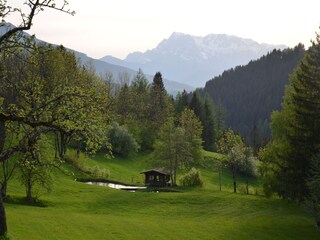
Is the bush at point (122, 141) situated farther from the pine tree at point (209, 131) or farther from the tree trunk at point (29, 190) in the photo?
the tree trunk at point (29, 190)

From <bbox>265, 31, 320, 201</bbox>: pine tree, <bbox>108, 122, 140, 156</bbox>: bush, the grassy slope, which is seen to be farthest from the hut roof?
<bbox>265, 31, 320, 201</bbox>: pine tree

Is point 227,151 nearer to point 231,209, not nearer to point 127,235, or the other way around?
point 231,209

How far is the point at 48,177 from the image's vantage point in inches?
1858

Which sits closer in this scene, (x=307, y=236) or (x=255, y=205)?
(x=307, y=236)

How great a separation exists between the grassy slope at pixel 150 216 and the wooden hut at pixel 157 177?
35.2ft

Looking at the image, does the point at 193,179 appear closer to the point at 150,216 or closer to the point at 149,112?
the point at 150,216

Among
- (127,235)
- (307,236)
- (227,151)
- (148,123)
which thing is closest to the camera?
(127,235)

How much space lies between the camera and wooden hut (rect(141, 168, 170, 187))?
74062mm

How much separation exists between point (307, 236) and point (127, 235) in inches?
701

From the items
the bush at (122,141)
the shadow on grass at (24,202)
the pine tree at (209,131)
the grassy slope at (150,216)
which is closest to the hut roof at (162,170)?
the grassy slope at (150,216)

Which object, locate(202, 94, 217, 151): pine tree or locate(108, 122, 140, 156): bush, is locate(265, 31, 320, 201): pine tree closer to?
locate(108, 122, 140, 156): bush

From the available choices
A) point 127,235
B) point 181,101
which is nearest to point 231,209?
point 127,235

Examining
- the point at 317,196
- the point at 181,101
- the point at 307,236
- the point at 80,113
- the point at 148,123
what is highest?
the point at 181,101

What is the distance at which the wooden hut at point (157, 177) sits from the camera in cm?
7406
